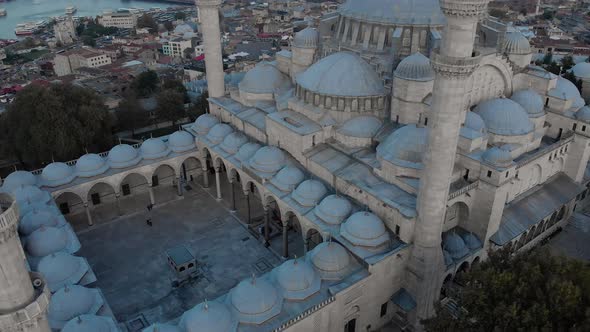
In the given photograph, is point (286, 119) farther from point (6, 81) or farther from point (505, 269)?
point (6, 81)

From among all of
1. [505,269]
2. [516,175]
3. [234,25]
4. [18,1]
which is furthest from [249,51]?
[18,1]

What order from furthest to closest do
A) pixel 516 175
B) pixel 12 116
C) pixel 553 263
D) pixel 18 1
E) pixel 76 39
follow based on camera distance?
pixel 18 1 → pixel 76 39 → pixel 12 116 → pixel 516 175 → pixel 553 263

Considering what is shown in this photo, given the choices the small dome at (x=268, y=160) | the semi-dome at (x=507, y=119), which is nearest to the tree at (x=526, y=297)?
the semi-dome at (x=507, y=119)

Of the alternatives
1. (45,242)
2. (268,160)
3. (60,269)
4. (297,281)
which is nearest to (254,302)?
(297,281)

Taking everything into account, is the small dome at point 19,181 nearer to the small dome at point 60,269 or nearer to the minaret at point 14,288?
the small dome at point 60,269

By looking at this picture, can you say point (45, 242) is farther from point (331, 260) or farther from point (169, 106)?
point (169, 106)
